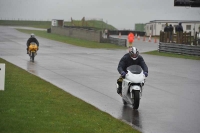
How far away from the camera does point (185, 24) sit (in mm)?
74062

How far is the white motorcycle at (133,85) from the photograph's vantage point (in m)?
14.3

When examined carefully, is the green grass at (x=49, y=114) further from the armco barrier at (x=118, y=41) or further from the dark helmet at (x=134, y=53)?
the armco barrier at (x=118, y=41)

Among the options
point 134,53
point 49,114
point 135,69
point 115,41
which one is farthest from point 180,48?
point 49,114

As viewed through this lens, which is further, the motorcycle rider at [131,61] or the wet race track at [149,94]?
the motorcycle rider at [131,61]

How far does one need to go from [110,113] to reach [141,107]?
1.44 meters

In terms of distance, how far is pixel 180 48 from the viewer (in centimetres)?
4281

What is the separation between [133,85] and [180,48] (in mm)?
28985

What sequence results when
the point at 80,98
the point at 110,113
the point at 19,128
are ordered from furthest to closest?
1. the point at 80,98
2. the point at 110,113
3. the point at 19,128

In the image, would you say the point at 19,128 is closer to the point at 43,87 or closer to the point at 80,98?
the point at 80,98

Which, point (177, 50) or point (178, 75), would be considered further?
point (177, 50)

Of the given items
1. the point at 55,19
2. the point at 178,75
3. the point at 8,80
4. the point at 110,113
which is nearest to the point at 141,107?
the point at 110,113

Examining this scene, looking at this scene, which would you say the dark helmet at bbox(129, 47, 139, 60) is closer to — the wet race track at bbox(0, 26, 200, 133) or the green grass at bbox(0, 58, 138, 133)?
the wet race track at bbox(0, 26, 200, 133)

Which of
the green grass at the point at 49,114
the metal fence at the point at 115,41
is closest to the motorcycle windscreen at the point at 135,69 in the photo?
the green grass at the point at 49,114

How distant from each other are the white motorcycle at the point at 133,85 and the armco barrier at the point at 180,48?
2636 centimetres
